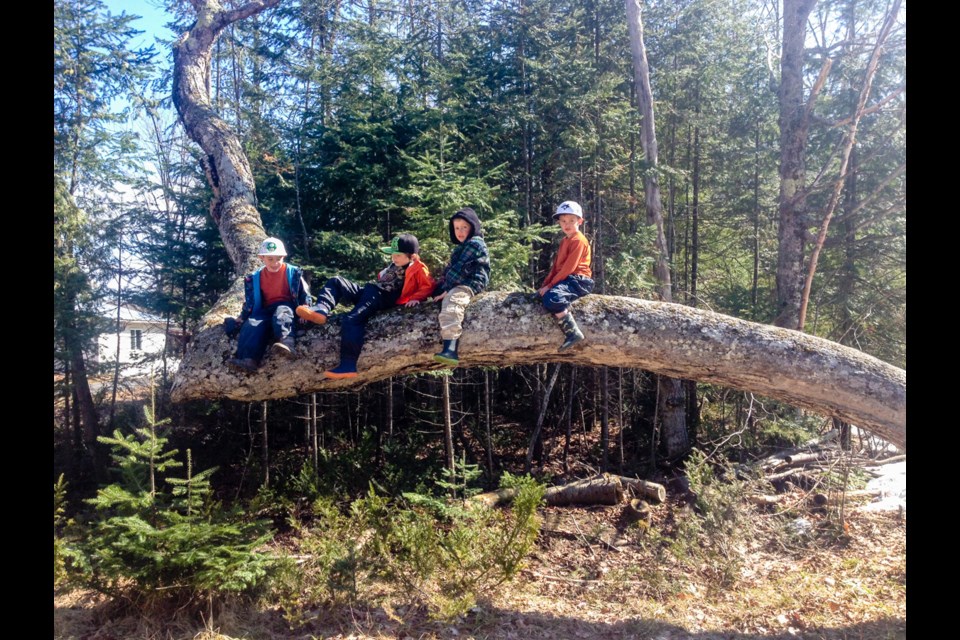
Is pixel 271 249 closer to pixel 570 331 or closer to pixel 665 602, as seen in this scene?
pixel 570 331

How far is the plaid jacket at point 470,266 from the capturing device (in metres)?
5.28

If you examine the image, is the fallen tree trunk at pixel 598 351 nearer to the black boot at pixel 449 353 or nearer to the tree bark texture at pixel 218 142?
the black boot at pixel 449 353

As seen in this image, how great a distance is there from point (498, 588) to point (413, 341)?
10.7ft

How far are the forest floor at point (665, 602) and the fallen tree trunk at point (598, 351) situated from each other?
2033mm

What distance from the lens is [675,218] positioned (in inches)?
526

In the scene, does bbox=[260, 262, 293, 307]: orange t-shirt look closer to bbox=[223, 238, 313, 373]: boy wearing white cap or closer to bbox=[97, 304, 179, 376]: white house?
bbox=[223, 238, 313, 373]: boy wearing white cap

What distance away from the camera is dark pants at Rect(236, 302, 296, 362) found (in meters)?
4.91

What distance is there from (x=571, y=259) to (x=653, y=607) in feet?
13.0

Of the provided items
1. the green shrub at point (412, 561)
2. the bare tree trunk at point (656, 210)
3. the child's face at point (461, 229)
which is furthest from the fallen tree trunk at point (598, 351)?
the bare tree trunk at point (656, 210)

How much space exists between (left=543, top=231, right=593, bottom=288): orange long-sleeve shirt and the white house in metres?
9.47

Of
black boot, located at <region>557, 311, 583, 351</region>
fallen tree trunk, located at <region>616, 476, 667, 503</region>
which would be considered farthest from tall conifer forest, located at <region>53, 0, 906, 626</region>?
black boot, located at <region>557, 311, 583, 351</region>
